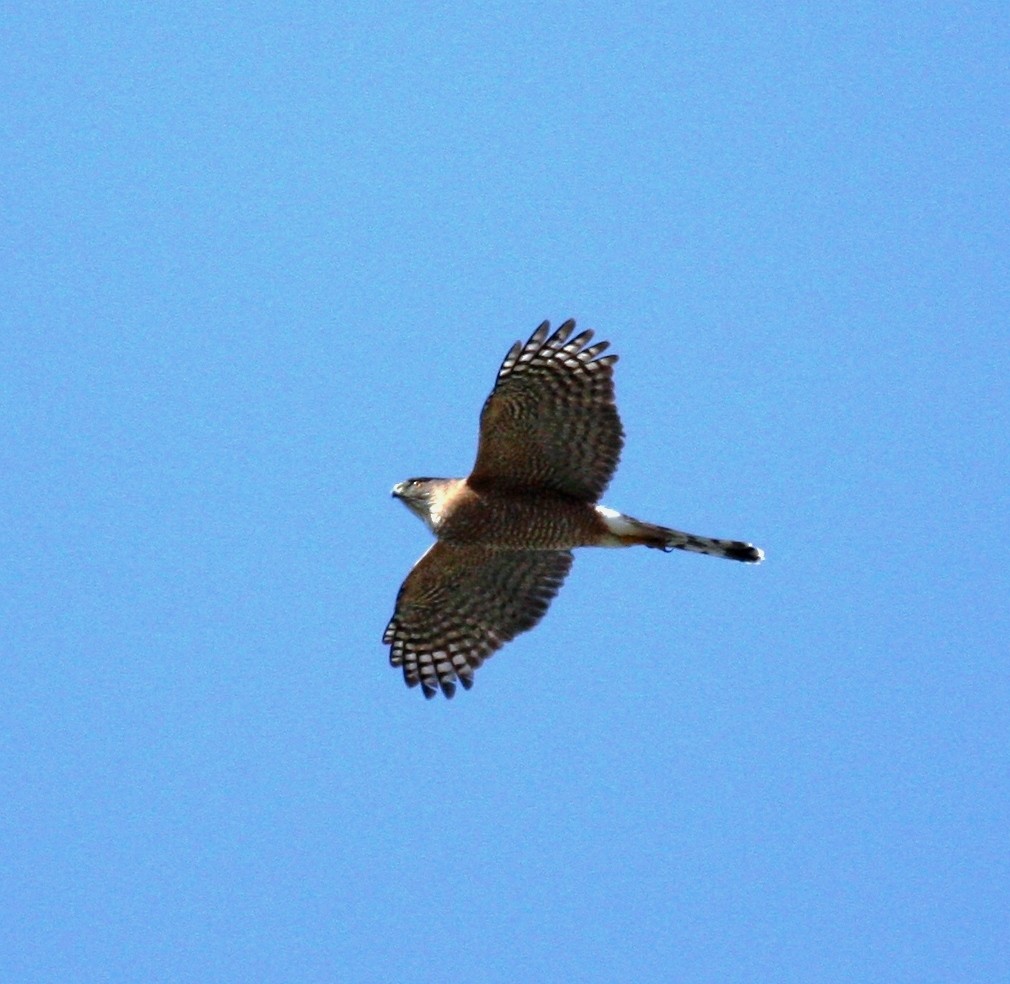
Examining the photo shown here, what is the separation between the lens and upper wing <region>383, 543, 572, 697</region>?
513 inches

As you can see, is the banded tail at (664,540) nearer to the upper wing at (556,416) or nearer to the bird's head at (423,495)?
the upper wing at (556,416)

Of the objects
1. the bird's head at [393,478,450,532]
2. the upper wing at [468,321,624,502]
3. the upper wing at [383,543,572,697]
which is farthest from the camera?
the upper wing at [383,543,572,697]

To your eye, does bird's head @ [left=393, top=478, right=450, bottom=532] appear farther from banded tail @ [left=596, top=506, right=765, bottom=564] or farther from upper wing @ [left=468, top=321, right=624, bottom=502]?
banded tail @ [left=596, top=506, right=765, bottom=564]

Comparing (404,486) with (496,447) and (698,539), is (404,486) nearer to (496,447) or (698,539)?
(496,447)

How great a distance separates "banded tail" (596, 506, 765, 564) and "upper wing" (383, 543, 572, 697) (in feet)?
2.57

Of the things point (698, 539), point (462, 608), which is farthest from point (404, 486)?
point (698, 539)

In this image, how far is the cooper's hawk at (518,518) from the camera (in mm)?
12141

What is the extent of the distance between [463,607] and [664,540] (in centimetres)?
169

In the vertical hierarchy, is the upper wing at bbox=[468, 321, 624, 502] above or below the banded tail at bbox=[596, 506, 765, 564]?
above

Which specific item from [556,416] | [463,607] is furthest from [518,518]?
[463,607]

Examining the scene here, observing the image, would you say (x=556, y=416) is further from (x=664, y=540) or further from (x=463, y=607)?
(x=463, y=607)

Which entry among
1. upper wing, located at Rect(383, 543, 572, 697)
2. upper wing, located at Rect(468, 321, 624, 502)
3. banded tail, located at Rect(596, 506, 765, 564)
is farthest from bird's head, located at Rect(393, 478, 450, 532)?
banded tail, located at Rect(596, 506, 765, 564)

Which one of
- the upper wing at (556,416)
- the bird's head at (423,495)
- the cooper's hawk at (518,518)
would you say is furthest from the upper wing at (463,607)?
the upper wing at (556,416)

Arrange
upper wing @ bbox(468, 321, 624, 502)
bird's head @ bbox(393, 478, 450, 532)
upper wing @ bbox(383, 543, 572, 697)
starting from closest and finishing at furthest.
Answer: upper wing @ bbox(468, 321, 624, 502), bird's head @ bbox(393, 478, 450, 532), upper wing @ bbox(383, 543, 572, 697)
